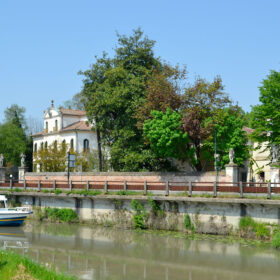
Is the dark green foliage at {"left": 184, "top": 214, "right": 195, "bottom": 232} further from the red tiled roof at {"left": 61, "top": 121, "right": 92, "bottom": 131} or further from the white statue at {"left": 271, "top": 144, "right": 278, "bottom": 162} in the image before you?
the red tiled roof at {"left": 61, "top": 121, "right": 92, "bottom": 131}

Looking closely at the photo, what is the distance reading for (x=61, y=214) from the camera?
3900 cm

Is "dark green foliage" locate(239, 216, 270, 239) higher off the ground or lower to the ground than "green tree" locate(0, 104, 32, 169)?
lower

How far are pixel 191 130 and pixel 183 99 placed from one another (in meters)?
2.93

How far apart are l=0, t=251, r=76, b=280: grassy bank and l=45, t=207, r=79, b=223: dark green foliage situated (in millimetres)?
19363

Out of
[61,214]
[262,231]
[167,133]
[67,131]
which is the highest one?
[67,131]

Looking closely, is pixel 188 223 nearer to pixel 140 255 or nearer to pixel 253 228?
pixel 253 228

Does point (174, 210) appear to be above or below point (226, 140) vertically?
below

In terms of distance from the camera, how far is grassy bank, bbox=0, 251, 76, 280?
17.1 meters

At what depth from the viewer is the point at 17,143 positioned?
79.3 metres

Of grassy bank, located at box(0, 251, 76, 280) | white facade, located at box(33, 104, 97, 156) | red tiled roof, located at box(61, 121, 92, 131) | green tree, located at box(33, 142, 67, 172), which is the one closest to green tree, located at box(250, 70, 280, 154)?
grassy bank, located at box(0, 251, 76, 280)

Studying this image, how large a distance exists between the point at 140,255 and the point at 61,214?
14045 mm

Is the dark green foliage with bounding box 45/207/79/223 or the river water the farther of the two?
the dark green foliage with bounding box 45/207/79/223

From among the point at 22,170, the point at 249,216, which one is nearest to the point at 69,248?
the point at 249,216

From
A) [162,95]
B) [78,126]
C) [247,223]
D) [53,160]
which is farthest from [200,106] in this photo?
[78,126]
